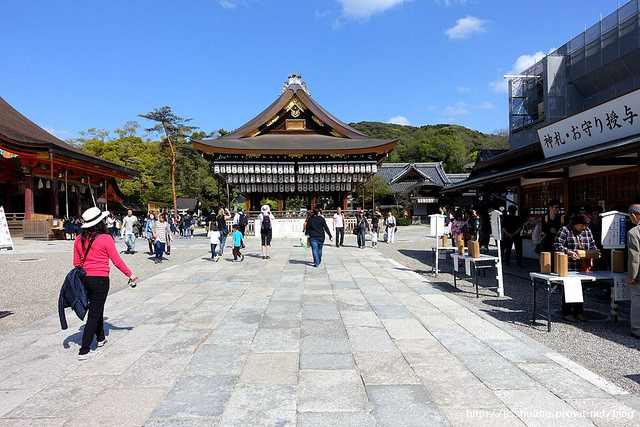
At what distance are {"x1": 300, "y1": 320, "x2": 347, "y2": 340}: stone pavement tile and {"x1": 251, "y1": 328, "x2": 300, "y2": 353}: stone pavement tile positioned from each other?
13 centimetres

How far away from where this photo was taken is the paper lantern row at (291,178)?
2348 cm

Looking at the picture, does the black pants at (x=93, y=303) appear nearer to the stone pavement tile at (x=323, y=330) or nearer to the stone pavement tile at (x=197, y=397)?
the stone pavement tile at (x=197, y=397)

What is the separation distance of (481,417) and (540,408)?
0.50 m

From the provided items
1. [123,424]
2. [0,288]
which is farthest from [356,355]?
[0,288]

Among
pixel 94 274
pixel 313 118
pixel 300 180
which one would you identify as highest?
pixel 313 118

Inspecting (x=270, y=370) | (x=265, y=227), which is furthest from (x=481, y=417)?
(x=265, y=227)

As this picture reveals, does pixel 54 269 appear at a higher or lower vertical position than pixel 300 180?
lower

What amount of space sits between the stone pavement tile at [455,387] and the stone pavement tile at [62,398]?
276 cm

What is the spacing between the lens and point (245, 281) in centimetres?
852

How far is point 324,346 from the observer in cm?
434

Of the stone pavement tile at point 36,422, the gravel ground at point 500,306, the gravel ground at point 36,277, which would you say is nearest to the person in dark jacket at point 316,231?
the gravel ground at point 500,306

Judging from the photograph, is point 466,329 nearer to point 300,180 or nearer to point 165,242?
point 165,242

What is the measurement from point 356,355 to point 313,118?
888 inches

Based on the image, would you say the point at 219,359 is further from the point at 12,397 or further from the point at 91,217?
the point at 91,217
